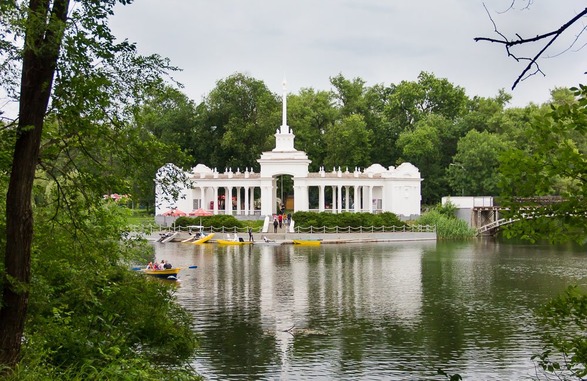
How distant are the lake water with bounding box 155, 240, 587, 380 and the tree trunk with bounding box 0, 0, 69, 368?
762cm

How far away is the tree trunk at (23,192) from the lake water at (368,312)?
7617mm

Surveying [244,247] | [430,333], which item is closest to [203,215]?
[244,247]

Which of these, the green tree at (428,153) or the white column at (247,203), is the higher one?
the green tree at (428,153)

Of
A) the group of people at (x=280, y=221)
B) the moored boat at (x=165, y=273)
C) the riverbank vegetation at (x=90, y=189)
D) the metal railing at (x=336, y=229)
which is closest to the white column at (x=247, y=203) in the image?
the group of people at (x=280, y=221)

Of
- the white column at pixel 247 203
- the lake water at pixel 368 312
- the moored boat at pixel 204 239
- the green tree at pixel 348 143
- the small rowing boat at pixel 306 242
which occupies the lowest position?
the lake water at pixel 368 312

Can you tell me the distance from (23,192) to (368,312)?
16.6 m

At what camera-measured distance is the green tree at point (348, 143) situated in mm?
74812

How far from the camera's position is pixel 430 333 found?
2103 cm

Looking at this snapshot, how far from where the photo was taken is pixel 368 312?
24.6 metres

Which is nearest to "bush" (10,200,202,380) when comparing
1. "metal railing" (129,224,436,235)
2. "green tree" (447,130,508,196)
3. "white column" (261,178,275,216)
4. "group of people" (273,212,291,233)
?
"metal railing" (129,224,436,235)

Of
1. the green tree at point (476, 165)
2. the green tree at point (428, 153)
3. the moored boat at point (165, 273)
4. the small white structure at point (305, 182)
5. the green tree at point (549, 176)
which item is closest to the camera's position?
the green tree at point (549, 176)

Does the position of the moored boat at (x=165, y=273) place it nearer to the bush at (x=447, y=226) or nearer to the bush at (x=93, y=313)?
the bush at (x=93, y=313)

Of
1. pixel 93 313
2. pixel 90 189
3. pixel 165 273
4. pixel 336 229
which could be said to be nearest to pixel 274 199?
pixel 336 229

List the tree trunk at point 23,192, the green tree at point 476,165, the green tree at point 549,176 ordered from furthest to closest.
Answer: the green tree at point 476,165 → the tree trunk at point 23,192 → the green tree at point 549,176
